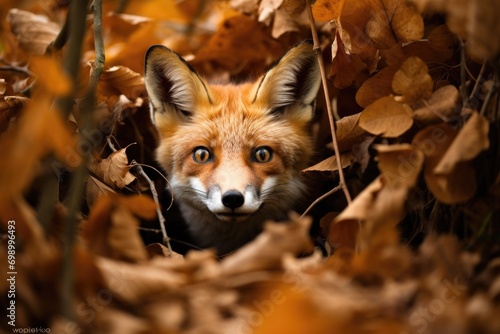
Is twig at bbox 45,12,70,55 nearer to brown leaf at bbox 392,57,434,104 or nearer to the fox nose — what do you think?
the fox nose

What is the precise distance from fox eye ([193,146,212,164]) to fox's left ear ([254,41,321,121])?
486mm

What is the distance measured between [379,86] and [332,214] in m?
0.71

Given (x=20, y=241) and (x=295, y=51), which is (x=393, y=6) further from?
(x=20, y=241)

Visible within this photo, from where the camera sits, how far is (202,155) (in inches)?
130

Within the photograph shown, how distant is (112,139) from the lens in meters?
3.44

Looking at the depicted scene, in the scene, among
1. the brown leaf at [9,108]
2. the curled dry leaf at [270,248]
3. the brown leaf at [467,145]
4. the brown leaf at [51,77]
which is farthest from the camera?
the brown leaf at [9,108]

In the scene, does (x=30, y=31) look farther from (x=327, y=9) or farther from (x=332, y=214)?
(x=332, y=214)

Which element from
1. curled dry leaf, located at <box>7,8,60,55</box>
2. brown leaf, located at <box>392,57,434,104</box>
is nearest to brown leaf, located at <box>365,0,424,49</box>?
brown leaf, located at <box>392,57,434,104</box>

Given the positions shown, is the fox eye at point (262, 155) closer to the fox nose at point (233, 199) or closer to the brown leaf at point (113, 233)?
the fox nose at point (233, 199)

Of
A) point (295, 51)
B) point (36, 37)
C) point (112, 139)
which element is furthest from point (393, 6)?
point (36, 37)

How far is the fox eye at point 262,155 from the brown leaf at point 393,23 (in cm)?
91

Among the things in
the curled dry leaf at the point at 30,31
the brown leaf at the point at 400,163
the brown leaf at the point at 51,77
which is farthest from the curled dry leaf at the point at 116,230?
the curled dry leaf at the point at 30,31

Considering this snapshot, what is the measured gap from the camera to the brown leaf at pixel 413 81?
2.33 m

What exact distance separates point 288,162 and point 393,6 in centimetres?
112
